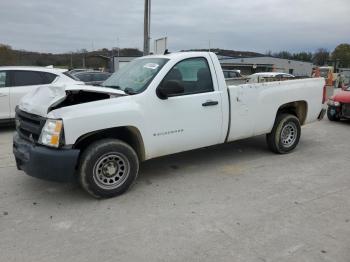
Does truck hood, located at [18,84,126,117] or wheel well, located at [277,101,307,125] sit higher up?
truck hood, located at [18,84,126,117]

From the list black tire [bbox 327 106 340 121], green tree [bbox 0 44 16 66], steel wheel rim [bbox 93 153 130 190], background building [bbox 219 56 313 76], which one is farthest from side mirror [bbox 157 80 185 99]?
background building [bbox 219 56 313 76]

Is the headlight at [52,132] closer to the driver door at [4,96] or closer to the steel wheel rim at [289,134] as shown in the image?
the steel wheel rim at [289,134]

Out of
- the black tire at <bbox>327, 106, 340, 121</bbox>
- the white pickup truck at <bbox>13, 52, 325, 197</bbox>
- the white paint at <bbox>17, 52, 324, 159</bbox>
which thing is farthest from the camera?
the black tire at <bbox>327, 106, 340, 121</bbox>

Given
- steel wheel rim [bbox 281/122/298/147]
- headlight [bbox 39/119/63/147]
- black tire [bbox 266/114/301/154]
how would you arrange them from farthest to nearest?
1. steel wheel rim [bbox 281/122/298/147]
2. black tire [bbox 266/114/301/154]
3. headlight [bbox 39/119/63/147]

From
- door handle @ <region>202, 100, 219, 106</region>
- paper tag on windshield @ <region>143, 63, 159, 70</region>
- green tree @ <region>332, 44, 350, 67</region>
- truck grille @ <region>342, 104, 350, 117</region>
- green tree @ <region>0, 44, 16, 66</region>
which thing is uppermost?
green tree @ <region>332, 44, 350, 67</region>

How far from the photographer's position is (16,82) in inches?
345

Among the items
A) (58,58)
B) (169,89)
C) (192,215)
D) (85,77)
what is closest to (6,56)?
(58,58)

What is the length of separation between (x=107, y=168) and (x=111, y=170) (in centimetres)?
6

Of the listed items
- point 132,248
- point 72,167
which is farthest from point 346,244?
point 72,167

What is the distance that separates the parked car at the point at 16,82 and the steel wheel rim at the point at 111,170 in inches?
181

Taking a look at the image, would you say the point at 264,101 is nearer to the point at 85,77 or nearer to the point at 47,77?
the point at 47,77

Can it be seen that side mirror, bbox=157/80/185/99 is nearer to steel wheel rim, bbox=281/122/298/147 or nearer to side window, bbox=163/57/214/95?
side window, bbox=163/57/214/95

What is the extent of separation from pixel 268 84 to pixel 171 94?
Result: 217cm

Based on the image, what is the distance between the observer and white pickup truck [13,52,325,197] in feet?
13.7
